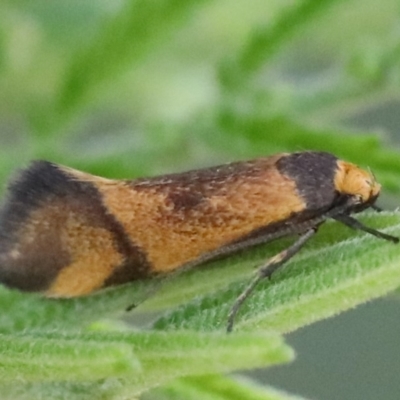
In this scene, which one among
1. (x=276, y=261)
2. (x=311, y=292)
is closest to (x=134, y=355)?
(x=311, y=292)

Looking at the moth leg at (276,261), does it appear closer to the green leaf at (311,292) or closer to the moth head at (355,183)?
the green leaf at (311,292)

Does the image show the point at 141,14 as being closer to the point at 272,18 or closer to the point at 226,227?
the point at 272,18

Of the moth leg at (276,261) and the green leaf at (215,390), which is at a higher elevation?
the moth leg at (276,261)

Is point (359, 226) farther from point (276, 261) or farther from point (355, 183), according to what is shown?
point (355, 183)

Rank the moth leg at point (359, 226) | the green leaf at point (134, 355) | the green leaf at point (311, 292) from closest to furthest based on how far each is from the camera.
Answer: the green leaf at point (134, 355) → the green leaf at point (311, 292) → the moth leg at point (359, 226)

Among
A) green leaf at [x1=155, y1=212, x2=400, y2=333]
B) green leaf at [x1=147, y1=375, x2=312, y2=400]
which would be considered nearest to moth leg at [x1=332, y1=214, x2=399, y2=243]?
green leaf at [x1=155, y1=212, x2=400, y2=333]

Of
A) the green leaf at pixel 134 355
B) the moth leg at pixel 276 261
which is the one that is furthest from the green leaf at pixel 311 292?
the green leaf at pixel 134 355
